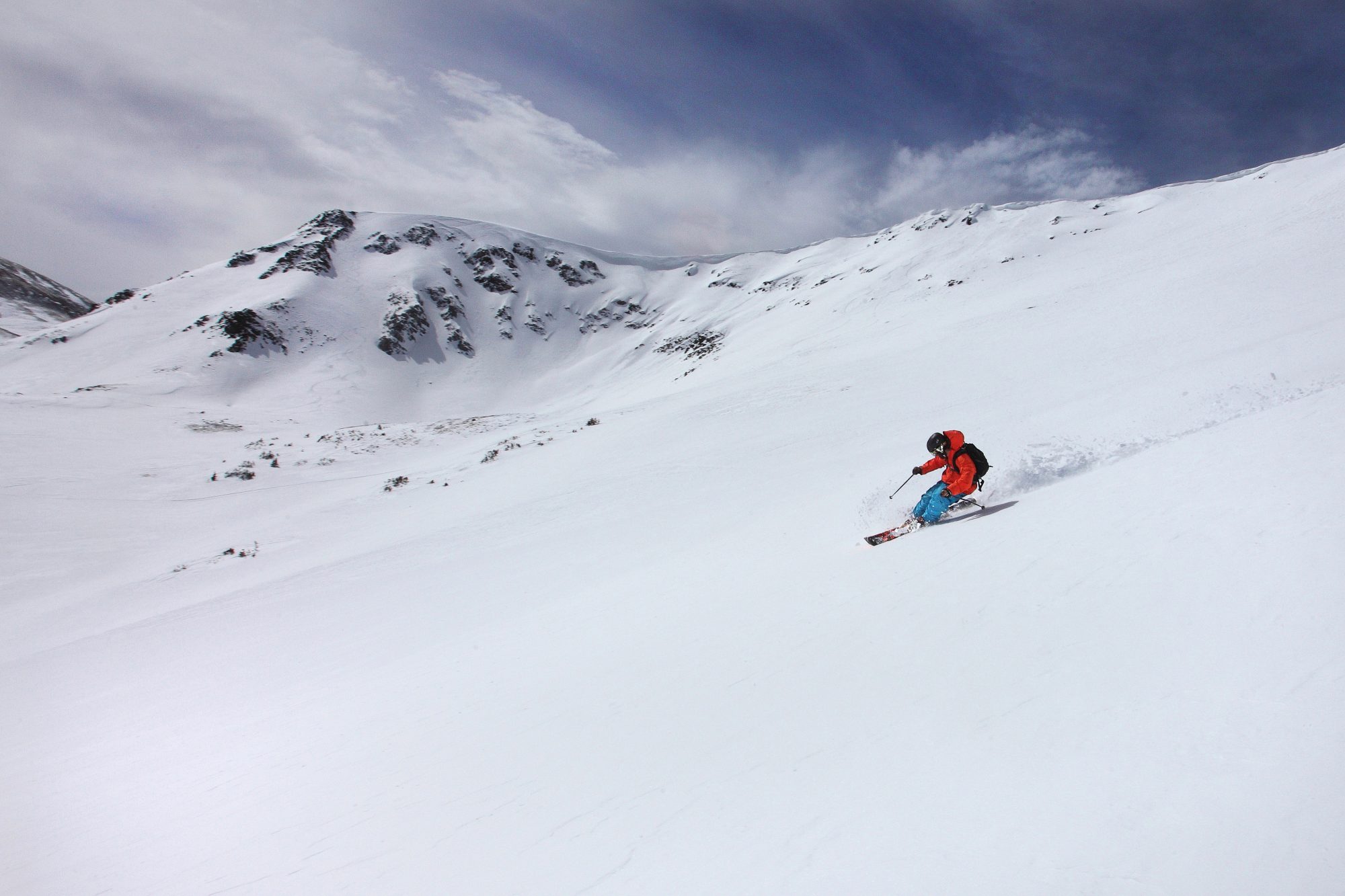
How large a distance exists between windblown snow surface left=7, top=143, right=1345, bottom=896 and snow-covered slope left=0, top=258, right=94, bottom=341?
127 m

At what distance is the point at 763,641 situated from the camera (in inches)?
204

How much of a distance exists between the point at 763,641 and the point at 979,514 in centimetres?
472

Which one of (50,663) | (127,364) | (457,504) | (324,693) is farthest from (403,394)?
(324,693)

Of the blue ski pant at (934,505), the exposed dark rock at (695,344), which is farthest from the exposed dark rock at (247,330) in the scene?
the blue ski pant at (934,505)

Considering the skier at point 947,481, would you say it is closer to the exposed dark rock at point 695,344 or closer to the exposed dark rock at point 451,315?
the exposed dark rock at point 695,344

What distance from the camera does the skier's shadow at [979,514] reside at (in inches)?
304

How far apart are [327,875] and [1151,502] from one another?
8.15 meters

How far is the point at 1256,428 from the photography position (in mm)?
7195

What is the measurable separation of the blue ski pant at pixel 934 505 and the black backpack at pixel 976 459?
0.38 meters

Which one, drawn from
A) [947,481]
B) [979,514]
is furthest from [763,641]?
[979,514]

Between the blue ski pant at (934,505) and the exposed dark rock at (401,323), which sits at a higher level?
the exposed dark rock at (401,323)

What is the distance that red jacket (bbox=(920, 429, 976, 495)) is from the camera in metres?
7.84

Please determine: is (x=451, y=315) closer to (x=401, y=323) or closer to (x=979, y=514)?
(x=401, y=323)

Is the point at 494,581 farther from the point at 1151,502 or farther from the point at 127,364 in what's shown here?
the point at 127,364
